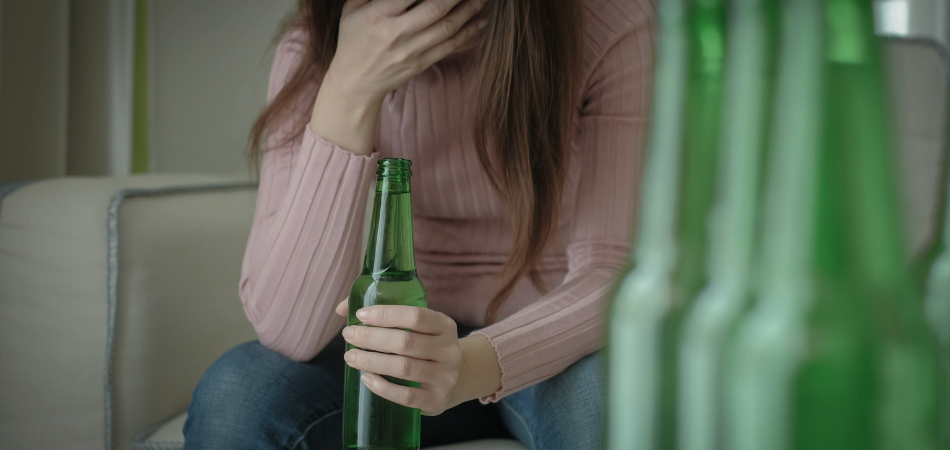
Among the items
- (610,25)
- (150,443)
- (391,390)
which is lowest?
(150,443)

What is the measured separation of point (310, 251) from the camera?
0.78m

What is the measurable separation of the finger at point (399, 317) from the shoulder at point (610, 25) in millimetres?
494

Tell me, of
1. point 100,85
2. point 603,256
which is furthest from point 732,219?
point 100,85

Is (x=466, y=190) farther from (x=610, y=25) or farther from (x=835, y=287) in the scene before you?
(x=835, y=287)

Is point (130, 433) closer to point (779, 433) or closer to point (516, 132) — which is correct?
point (516, 132)

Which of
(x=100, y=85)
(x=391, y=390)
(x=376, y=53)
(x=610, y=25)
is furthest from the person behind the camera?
(x=100, y=85)

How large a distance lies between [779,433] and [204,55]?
83.1 inches

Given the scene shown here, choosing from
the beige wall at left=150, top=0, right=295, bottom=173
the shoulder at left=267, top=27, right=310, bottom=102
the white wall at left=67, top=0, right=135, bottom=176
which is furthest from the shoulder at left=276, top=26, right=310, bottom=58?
the beige wall at left=150, top=0, right=295, bottom=173

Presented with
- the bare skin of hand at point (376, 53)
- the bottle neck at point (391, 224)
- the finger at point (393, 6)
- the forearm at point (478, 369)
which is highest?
the finger at point (393, 6)

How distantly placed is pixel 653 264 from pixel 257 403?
0.62 meters

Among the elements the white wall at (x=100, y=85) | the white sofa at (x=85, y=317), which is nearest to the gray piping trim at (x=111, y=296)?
the white sofa at (x=85, y=317)

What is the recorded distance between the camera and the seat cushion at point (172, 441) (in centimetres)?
81

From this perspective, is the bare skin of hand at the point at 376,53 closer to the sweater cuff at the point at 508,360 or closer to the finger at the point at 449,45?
the finger at the point at 449,45

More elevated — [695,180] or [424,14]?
[424,14]
